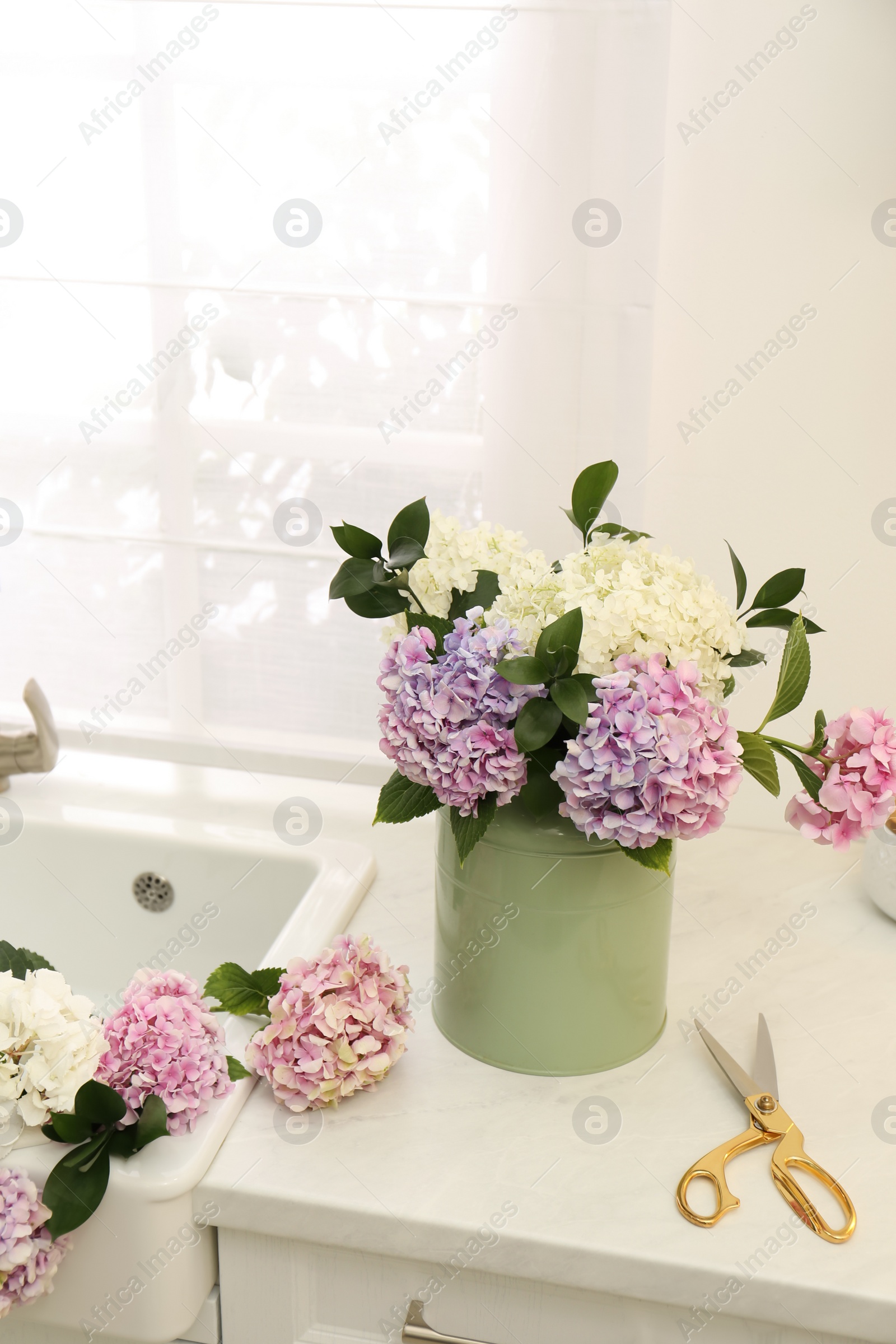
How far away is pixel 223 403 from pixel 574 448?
0.39 m

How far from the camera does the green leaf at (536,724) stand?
682 mm

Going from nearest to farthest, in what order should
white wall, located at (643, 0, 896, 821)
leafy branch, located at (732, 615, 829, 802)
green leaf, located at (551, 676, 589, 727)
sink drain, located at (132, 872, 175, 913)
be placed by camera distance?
green leaf, located at (551, 676, 589, 727), leafy branch, located at (732, 615, 829, 802), white wall, located at (643, 0, 896, 821), sink drain, located at (132, 872, 175, 913)

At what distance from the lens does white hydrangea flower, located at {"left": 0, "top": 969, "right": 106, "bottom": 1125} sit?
701 mm

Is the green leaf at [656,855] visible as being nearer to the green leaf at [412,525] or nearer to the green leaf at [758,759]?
the green leaf at [758,759]

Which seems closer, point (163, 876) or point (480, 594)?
point (480, 594)

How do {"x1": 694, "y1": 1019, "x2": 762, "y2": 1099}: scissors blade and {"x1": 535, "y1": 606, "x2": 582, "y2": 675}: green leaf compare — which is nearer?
{"x1": 535, "y1": 606, "x2": 582, "y2": 675}: green leaf

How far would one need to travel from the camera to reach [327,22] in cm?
112

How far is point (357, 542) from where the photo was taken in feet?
2.55

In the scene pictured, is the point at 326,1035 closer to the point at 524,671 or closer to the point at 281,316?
the point at 524,671

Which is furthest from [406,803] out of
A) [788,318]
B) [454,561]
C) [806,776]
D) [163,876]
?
[788,318]

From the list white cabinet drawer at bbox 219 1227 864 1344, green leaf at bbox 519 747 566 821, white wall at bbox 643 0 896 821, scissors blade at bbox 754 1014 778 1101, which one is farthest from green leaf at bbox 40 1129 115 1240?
white wall at bbox 643 0 896 821

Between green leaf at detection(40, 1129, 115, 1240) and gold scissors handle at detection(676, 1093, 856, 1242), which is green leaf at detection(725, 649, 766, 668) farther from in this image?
green leaf at detection(40, 1129, 115, 1240)

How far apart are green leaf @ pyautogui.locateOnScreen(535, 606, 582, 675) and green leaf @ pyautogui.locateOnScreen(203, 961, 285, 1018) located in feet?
1.03

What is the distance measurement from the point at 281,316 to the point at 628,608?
673 millimetres
